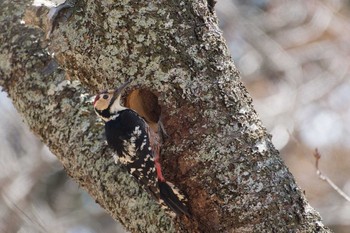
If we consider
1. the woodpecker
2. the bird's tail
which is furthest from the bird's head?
the bird's tail

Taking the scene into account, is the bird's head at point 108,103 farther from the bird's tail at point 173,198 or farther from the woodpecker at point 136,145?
the bird's tail at point 173,198

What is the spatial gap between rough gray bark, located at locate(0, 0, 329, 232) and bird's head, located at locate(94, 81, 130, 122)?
0.05 metres

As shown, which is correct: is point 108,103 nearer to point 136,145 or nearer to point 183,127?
point 136,145

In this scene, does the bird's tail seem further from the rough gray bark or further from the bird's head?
the bird's head

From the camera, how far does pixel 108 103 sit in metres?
4.32

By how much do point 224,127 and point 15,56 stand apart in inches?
68.8

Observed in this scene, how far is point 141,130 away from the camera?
4.39 metres

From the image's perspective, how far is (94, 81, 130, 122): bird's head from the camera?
13.2 feet

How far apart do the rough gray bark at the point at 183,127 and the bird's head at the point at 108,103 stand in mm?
51

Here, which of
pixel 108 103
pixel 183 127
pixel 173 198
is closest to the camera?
pixel 173 198

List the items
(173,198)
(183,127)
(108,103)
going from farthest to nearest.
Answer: (108,103), (183,127), (173,198)

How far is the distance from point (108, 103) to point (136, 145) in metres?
0.30

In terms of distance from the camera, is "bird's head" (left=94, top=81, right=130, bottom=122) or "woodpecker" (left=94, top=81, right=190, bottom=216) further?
"bird's head" (left=94, top=81, right=130, bottom=122)

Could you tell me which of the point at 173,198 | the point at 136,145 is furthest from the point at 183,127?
the point at 136,145
